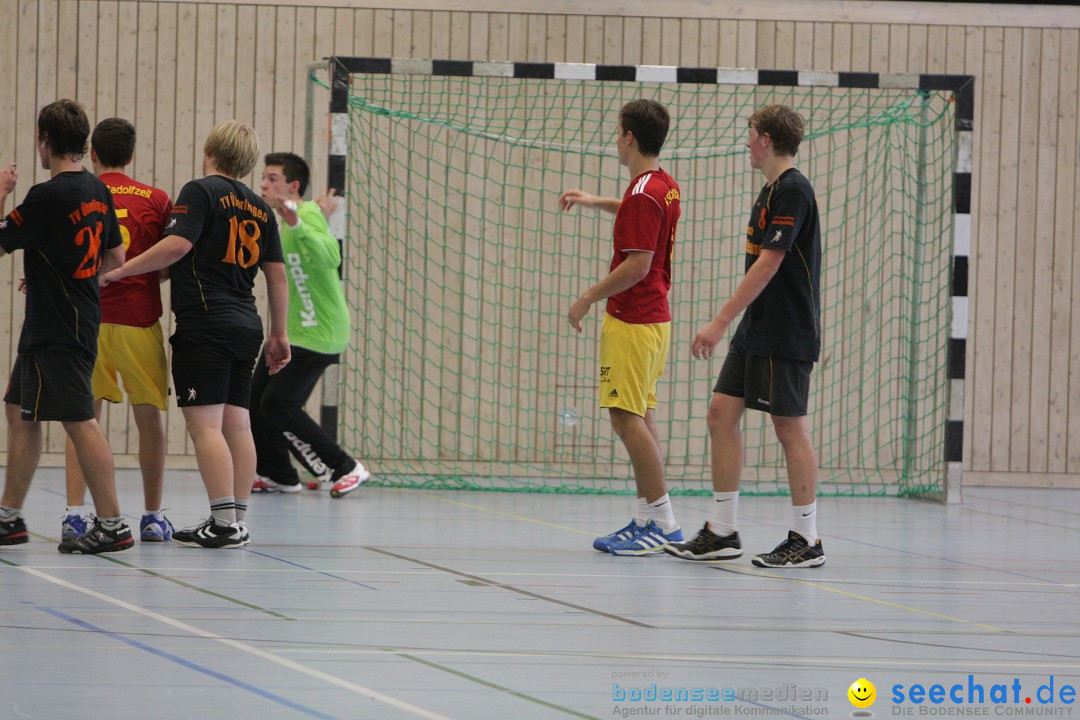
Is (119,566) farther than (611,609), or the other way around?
(119,566)

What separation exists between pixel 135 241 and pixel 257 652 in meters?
2.44

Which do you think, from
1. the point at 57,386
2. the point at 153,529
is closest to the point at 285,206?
the point at 153,529

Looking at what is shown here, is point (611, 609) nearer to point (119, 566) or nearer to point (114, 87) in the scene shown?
point (119, 566)

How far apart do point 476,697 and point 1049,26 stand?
27.9ft

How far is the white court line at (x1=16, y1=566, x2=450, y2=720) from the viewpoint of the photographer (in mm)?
2744

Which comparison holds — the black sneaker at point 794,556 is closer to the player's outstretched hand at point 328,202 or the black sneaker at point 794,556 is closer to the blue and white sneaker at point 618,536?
the blue and white sneaker at point 618,536

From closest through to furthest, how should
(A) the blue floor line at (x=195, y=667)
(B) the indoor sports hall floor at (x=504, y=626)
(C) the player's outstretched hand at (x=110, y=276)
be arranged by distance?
(A) the blue floor line at (x=195, y=667) < (B) the indoor sports hall floor at (x=504, y=626) < (C) the player's outstretched hand at (x=110, y=276)

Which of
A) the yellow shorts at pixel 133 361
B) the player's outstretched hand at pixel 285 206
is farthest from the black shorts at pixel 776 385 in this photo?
the player's outstretched hand at pixel 285 206

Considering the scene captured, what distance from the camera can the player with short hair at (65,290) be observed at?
4562 mm

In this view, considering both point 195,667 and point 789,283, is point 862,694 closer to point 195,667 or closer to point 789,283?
point 195,667

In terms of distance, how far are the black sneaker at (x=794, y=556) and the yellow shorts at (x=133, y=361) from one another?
2.47 metres

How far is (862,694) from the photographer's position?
295cm

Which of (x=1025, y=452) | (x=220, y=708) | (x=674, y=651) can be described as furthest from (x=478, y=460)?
(x=220, y=708)

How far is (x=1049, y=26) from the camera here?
9578 millimetres
